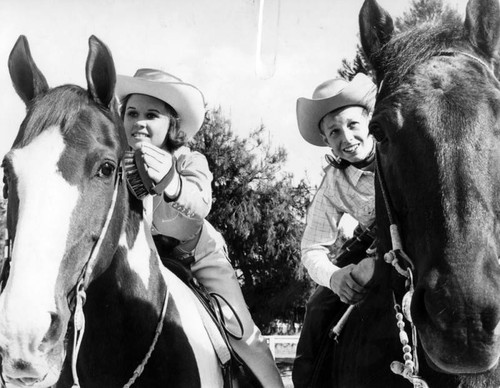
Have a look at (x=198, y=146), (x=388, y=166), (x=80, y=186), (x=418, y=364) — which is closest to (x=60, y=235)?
(x=80, y=186)

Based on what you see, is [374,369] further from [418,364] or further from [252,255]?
[252,255]

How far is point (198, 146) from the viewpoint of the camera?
34906 mm

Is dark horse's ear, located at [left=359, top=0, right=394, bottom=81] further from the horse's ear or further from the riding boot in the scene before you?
the riding boot

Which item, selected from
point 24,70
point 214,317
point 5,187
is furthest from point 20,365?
point 24,70

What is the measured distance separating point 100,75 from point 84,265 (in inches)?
45.0

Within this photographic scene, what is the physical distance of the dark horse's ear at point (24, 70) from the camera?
3.91 meters

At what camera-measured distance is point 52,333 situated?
302 centimetres

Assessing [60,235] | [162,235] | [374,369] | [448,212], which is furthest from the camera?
[162,235]

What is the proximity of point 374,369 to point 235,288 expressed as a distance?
1445 mm

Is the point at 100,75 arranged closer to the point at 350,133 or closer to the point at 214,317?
the point at 214,317

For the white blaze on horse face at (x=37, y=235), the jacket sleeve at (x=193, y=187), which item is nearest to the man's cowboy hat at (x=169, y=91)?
the jacket sleeve at (x=193, y=187)

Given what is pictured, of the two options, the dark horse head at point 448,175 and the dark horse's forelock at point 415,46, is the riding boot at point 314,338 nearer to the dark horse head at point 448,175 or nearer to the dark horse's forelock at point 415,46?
the dark horse head at point 448,175

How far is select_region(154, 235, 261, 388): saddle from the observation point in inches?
170

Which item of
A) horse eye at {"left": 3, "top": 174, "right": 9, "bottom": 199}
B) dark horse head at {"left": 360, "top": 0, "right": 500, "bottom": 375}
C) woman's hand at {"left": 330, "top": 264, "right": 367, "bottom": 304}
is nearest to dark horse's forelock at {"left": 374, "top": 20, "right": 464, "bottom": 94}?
dark horse head at {"left": 360, "top": 0, "right": 500, "bottom": 375}
